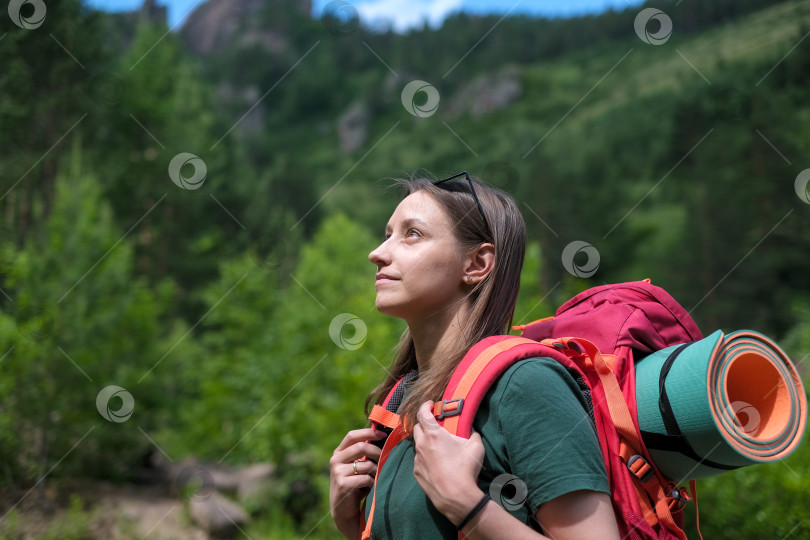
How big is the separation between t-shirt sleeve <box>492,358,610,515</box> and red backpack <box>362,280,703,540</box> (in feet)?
0.20

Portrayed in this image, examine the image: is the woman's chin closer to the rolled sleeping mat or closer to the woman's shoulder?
the woman's shoulder

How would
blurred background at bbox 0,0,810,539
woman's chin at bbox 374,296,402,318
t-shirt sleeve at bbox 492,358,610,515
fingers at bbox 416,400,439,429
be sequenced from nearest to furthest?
1. t-shirt sleeve at bbox 492,358,610,515
2. fingers at bbox 416,400,439,429
3. woman's chin at bbox 374,296,402,318
4. blurred background at bbox 0,0,810,539

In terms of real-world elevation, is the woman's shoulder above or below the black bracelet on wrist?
above

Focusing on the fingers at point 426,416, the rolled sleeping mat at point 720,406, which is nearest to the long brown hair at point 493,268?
the fingers at point 426,416

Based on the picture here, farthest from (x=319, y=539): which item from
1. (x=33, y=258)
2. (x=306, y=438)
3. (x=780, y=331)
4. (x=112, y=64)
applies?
(x=780, y=331)

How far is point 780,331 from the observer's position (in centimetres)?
2564

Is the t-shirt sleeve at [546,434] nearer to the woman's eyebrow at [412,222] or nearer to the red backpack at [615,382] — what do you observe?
the red backpack at [615,382]

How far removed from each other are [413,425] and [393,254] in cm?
51

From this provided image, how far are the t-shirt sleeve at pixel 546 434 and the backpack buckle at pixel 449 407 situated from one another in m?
0.09

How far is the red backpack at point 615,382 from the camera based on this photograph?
1.53 meters

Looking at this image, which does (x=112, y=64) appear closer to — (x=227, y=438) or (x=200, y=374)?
(x=200, y=374)

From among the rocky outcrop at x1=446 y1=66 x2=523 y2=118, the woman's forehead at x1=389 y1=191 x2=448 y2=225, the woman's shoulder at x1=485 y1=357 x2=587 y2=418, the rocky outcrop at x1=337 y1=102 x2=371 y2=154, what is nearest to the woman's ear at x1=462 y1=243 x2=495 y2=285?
the woman's forehead at x1=389 y1=191 x2=448 y2=225

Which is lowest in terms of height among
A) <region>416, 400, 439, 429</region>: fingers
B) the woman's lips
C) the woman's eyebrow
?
<region>416, 400, 439, 429</region>: fingers

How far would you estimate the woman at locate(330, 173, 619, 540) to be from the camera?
143 cm
